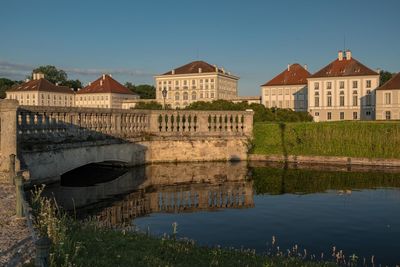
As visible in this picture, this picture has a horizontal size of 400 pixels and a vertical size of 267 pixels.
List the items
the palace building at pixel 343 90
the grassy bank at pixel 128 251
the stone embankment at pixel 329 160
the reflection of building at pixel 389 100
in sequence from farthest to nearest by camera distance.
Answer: the palace building at pixel 343 90 < the reflection of building at pixel 389 100 < the stone embankment at pixel 329 160 < the grassy bank at pixel 128 251

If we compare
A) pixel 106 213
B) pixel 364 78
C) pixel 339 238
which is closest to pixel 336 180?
pixel 339 238

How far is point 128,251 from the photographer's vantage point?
8.52 meters

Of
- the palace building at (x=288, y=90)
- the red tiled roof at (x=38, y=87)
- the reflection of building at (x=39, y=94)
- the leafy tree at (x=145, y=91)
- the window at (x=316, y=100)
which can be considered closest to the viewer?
the window at (x=316, y=100)

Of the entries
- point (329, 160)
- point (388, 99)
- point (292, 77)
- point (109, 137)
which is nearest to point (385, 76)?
point (292, 77)

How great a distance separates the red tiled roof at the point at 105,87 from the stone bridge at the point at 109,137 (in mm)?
88963

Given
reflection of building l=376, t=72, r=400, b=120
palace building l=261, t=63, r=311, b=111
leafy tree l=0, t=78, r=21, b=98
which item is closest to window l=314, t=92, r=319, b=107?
palace building l=261, t=63, r=311, b=111

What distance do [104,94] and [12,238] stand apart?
364ft

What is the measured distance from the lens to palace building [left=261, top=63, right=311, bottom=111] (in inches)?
3730

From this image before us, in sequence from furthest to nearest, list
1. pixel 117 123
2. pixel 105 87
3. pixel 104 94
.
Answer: pixel 105 87 < pixel 104 94 < pixel 117 123

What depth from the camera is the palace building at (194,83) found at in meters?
121

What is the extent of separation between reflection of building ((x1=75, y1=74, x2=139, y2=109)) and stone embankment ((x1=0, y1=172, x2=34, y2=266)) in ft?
349

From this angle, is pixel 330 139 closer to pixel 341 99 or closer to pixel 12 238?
pixel 12 238

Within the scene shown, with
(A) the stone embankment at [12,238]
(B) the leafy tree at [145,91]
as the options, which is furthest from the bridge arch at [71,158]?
(B) the leafy tree at [145,91]

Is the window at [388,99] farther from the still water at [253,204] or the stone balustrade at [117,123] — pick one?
the still water at [253,204]
